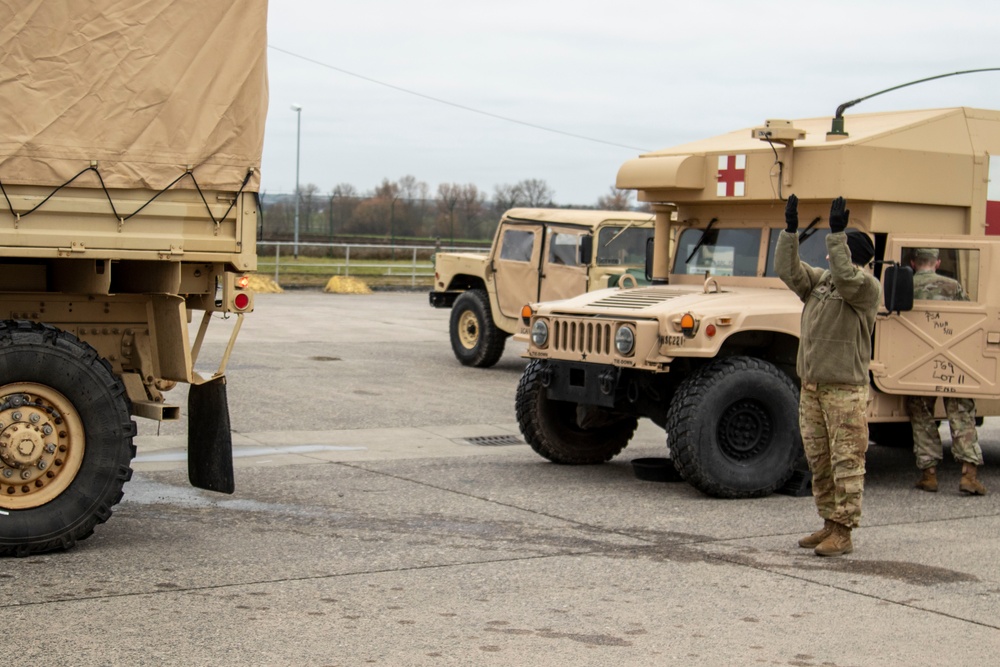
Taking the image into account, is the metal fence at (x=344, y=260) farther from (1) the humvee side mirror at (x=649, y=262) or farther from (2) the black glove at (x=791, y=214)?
(2) the black glove at (x=791, y=214)

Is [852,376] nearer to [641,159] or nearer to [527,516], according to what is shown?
[527,516]

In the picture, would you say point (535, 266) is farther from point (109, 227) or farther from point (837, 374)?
point (109, 227)

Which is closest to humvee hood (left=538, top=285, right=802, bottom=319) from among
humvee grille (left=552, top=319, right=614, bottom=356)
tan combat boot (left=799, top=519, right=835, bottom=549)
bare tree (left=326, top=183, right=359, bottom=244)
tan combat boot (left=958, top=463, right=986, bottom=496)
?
humvee grille (left=552, top=319, right=614, bottom=356)

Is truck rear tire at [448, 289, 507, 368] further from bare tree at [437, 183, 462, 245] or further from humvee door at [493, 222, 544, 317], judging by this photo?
bare tree at [437, 183, 462, 245]

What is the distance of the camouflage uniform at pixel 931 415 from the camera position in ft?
31.8

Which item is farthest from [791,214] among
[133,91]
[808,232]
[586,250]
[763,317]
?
[586,250]

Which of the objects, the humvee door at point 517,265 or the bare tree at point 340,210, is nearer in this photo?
the humvee door at point 517,265

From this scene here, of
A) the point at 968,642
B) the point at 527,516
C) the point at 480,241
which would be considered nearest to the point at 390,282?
the point at 480,241

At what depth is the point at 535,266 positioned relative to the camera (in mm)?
17531

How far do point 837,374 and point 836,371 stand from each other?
2 cm

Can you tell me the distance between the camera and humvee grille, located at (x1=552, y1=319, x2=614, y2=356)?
9.45 m

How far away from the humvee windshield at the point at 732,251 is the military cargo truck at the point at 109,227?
14.0ft

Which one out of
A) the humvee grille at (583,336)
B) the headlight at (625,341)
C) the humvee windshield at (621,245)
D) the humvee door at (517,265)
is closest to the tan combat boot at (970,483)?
the headlight at (625,341)

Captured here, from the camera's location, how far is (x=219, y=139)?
7.61m
